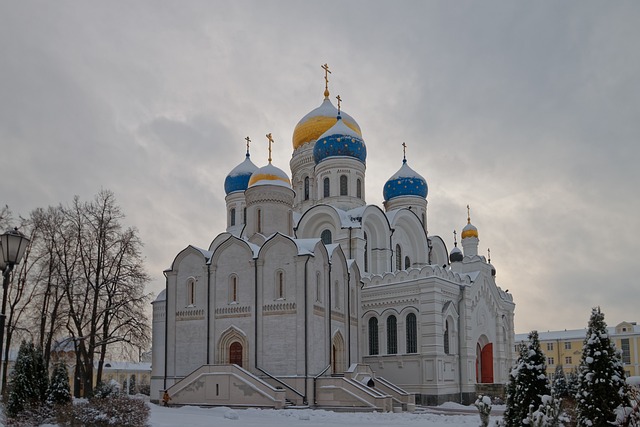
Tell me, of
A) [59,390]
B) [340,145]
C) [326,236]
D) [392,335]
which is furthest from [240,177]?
[59,390]

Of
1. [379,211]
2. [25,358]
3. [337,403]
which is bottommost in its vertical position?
[337,403]

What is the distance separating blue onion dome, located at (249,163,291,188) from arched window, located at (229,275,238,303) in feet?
14.4

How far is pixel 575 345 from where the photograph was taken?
183 feet

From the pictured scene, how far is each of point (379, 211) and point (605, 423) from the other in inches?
Answer: 872

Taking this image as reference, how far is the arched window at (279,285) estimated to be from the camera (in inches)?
941

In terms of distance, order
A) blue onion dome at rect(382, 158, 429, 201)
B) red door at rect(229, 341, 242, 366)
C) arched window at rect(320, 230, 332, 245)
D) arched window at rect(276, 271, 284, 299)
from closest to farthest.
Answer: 1. arched window at rect(276, 271, 284, 299)
2. red door at rect(229, 341, 242, 366)
3. arched window at rect(320, 230, 332, 245)
4. blue onion dome at rect(382, 158, 429, 201)

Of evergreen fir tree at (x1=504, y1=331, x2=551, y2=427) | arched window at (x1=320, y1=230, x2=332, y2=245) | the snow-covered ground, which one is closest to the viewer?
evergreen fir tree at (x1=504, y1=331, x2=551, y2=427)

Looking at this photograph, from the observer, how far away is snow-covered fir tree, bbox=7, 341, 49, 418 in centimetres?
1462

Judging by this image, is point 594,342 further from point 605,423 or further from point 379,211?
point 379,211

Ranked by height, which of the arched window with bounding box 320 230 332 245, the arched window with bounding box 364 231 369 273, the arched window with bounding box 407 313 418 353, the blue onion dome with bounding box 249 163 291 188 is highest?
the blue onion dome with bounding box 249 163 291 188

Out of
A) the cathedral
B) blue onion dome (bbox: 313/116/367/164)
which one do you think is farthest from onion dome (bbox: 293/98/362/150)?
blue onion dome (bbox: 313/116/367/164)

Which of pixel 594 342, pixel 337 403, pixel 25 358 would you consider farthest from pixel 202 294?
pixel 594 342

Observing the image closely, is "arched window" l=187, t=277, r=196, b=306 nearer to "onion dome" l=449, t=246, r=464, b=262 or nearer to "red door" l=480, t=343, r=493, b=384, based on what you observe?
"red door" l=480, t=343, r=493, b=384

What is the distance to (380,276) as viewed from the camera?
28047mm
